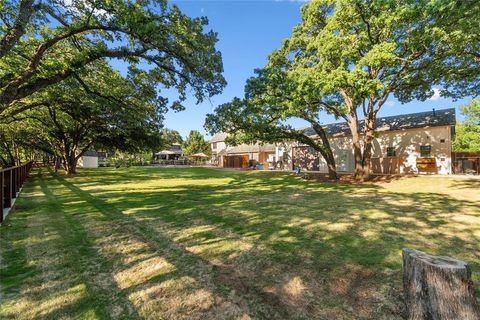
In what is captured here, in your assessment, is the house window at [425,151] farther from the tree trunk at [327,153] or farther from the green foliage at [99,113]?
the green foliage at [99,113]

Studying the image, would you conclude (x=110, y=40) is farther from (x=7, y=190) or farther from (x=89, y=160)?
(x=89, y=160)

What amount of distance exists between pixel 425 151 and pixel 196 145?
4826 centimetres

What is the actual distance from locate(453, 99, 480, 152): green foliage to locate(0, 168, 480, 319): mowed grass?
1613 inches

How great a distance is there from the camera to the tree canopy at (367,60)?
455 inches

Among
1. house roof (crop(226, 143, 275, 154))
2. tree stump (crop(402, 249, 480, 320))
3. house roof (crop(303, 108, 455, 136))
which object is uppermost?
house roof (crop(303, 108, 455, 136))

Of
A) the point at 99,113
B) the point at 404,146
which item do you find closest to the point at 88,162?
the point at 99,113

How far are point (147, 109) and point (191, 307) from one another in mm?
12840

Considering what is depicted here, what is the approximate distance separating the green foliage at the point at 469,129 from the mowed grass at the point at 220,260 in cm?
4096

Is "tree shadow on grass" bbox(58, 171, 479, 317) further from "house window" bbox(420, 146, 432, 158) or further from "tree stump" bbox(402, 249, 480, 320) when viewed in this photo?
"house window" bbox(420, 146, 432, 158)

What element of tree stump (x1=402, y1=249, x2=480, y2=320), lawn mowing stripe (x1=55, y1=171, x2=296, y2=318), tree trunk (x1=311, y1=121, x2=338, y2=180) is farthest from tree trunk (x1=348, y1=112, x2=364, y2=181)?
tree stump (x1=402, y1=249, x2=480, y2=320)

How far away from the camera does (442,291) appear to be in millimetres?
2064

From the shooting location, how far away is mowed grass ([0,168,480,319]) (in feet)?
9.53

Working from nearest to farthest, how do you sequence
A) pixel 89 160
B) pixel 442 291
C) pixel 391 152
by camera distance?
Answer: 1. pixel 442 291
2. pixel 391 152
3. pixel 89 160

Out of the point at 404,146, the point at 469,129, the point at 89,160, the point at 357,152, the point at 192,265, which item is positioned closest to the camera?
the point at 192,265
